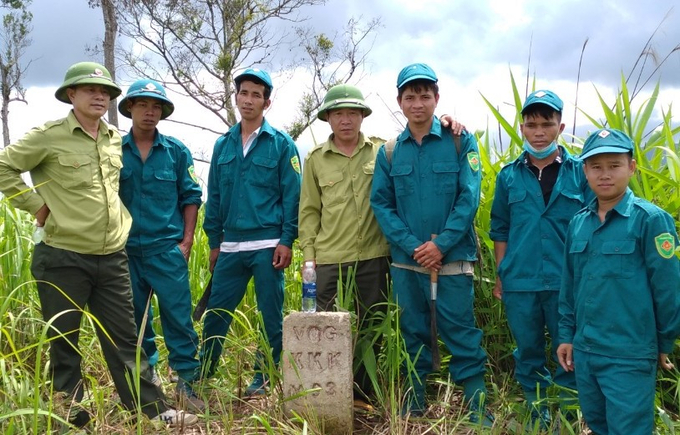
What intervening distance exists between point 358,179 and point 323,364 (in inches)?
42.4

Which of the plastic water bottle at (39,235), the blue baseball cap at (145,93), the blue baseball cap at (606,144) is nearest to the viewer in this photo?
the blue baseball cap at (606,144)

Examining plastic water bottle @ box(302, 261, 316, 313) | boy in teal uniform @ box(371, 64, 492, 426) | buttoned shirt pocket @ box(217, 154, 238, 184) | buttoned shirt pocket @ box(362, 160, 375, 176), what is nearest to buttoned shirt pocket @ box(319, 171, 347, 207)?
buttoned shirt pocket @ box(362, 160, 375, 176)

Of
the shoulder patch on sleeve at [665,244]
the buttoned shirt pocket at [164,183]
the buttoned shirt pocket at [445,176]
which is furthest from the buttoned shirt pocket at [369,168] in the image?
the shoulder patch on sleeve at [665,244]

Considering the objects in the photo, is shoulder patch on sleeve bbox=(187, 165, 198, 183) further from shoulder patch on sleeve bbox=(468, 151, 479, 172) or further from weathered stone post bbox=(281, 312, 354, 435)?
shoulder patch on sleeve bbox=(468, 151, 479, 172)

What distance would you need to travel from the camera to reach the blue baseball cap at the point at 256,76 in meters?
4.20

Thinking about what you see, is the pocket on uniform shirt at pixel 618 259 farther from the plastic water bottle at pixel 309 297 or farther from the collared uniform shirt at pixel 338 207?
the plastic water bottle at pixel 309 297

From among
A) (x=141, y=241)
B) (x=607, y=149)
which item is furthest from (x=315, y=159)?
(x=607, y=149)

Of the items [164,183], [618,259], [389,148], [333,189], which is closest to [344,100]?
[389,148]

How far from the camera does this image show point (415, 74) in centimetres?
374

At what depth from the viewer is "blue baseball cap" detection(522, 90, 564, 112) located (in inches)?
138

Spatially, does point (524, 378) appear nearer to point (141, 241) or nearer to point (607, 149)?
point (607, 149)

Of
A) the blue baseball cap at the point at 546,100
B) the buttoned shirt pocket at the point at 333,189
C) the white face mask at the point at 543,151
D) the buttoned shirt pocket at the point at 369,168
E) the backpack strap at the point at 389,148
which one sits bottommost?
the buttoned shirt pocket at the point at 333,189

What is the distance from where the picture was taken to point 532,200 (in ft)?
11.8

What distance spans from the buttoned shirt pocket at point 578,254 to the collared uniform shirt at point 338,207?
3.85 ft
